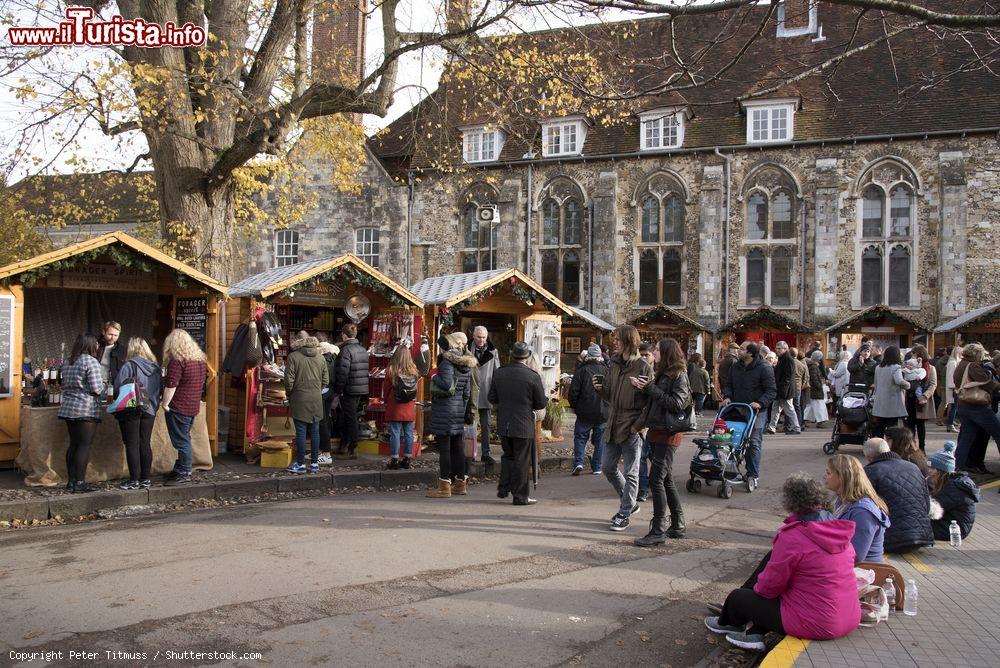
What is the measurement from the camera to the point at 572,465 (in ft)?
40.0

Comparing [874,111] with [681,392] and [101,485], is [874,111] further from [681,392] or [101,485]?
[101,485]

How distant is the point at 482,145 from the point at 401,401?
22.1 m

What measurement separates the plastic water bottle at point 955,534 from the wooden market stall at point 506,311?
7.81 meters

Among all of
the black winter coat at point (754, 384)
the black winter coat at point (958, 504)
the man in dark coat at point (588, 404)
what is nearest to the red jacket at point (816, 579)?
the black winter coat at point (958, 504)

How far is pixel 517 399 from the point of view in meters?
8.59

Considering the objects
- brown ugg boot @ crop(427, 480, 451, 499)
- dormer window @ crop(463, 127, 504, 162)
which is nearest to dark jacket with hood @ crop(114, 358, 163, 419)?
brown ugg boot @ crop(427, 480, 451, 499)

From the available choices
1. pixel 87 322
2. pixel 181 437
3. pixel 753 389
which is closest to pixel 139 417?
pixel 181 437

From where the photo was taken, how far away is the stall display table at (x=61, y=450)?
8.80m

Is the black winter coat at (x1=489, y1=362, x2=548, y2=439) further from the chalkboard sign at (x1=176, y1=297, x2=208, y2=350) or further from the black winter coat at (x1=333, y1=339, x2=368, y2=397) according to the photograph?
the chalkboard sign at (x1=176, y1=297, x2=208, y2=350)

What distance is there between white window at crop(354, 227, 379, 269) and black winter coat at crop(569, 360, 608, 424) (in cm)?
2126

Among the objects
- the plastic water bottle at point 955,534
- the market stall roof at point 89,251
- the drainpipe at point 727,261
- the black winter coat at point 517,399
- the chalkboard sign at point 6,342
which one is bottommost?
the plastic water bottle at point 955,534

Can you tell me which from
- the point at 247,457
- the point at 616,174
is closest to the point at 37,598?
the point at 247,457

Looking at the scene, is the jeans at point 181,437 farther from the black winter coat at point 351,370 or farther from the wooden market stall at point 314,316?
the black winter coat at point 351,370

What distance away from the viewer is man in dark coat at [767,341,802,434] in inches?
595
